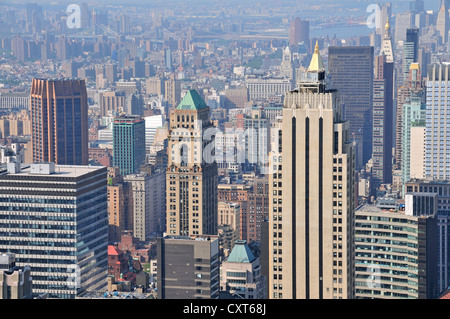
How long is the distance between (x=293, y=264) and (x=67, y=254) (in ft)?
21.3

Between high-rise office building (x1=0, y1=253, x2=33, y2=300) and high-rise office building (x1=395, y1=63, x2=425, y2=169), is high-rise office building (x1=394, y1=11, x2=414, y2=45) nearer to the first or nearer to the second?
high-rise office building (x1=395, y1=63, x2=425, y2=169)

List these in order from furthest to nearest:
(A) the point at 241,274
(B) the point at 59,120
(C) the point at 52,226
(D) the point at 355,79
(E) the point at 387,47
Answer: (E) the point at 387,47
(D) the point at 355,79
(B) the point at 59,120
(A) the point at 241,274
(C) the point at 52,226

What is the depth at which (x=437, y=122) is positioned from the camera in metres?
32.0

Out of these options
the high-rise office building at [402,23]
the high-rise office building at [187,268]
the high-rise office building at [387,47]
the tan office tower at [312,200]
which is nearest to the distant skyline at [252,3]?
the high-rise office building at [402,23]

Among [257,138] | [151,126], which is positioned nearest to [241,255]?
[257,138]

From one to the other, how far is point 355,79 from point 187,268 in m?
33.1

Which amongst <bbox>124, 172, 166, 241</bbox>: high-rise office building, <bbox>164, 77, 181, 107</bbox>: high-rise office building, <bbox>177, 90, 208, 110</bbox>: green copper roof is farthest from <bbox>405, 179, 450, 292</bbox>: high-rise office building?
<bbox>164, 77, 181, 107</bbox>: high-rise office building

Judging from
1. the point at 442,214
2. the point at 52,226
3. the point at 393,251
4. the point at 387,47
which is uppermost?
the point at 387,47

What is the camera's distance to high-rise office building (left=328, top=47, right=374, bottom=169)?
4469 centimetres

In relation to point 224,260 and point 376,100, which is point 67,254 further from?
point 376,100

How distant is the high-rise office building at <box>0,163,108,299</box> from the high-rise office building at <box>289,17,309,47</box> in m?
23.3

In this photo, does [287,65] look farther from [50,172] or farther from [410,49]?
[50,172]

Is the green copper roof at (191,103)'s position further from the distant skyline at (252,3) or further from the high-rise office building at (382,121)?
the distant skyline at (252,3)
